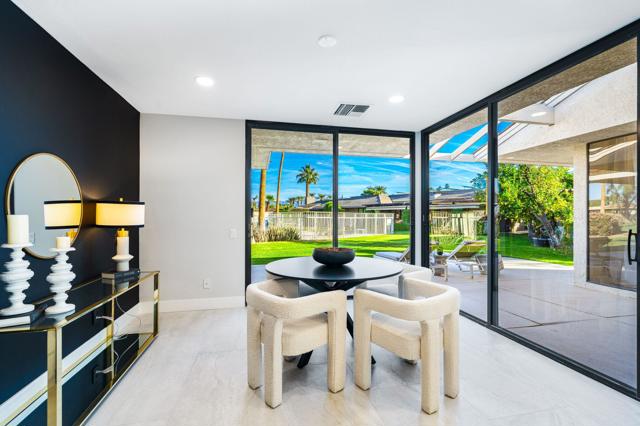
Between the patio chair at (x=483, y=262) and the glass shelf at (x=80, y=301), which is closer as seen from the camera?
the glass shelf at (x=80, y=301)

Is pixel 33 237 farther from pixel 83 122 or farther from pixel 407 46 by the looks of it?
pixel 407 46

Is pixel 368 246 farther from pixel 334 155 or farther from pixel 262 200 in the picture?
pixel 262 200

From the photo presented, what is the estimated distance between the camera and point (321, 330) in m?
2.10

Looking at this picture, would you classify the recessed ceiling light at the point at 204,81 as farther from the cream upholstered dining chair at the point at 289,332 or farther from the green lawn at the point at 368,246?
the green lawn at the point at 368,246

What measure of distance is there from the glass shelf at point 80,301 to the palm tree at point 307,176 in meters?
2.14

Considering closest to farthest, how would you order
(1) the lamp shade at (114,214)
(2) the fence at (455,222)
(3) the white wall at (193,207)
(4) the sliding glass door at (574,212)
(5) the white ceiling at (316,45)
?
(5) the white ceiling at (316,45) → (4) the sliding glass door at (574,212) → (1) the lamp shade at (114,214) → (2) the fence at (455,222) → (3) the white wall at (193,207)

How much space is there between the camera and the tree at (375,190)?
459 cm

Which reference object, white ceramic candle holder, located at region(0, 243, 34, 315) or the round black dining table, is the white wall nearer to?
the round black dining table

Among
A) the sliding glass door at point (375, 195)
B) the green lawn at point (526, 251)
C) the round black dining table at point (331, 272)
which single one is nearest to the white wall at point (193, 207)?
the sliding glass door at point (375, 195)

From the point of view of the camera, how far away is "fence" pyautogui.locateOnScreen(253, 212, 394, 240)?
4332mm

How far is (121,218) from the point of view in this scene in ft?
8.92

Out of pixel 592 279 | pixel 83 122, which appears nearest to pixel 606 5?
pixel 592 279

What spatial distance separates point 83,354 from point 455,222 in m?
4.11

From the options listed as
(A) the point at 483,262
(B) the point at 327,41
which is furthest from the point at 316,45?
(A) the point at 483,262
